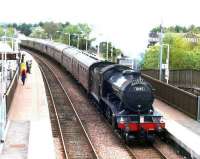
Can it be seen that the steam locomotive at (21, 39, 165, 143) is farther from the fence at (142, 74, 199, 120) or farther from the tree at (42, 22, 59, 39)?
the tree at (42, 22, 59, 39)

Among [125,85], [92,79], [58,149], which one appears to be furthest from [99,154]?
[92,79]

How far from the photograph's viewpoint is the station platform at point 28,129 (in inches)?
640

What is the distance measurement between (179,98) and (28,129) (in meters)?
9.03

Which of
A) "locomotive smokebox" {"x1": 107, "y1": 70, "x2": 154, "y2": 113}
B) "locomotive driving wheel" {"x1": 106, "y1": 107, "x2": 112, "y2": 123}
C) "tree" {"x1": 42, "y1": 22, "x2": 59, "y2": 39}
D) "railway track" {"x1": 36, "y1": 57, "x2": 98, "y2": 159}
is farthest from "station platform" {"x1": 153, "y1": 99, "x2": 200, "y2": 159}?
"tree" {"x1": 42, "y1": 22, "x2": 59, "y2": 39}

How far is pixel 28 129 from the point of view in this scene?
65.7 feet

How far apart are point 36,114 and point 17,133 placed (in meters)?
3.99

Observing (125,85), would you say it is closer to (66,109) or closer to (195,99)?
(195,99)

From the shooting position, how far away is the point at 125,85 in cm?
1878

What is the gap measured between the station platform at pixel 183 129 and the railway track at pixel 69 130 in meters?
3.46

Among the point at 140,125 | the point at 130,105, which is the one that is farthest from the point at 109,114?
the point at 140,125

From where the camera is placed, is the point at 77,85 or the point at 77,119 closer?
the point at 77,119

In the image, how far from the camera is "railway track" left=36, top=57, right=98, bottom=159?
17.5 metres

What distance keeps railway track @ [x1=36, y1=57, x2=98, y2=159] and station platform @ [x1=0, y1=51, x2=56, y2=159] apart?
22.0 inches

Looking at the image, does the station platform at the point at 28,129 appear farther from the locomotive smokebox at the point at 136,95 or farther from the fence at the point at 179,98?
the fence at the point at 179,98
